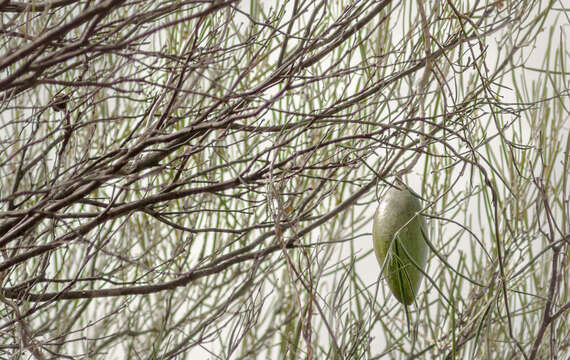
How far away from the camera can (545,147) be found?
2.16 m

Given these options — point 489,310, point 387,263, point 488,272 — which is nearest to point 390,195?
point 387,263

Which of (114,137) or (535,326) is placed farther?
(114,137)

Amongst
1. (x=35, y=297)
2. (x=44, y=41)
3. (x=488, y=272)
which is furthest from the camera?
(x=488, y=272)

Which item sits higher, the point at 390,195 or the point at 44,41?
the point at 44,41

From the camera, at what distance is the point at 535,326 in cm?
205

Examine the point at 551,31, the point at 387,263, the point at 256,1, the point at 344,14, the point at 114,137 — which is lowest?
the point at 387,263

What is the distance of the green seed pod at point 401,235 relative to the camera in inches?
39.3

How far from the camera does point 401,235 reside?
3.28ft

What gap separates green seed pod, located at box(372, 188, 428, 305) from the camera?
1.00 metres

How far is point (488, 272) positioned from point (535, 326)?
217 mm

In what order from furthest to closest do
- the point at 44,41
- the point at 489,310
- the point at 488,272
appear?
the point at 488,272, the point at 489,310, the point at 44,41

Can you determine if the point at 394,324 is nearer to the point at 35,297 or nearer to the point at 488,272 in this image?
the point at 488,272

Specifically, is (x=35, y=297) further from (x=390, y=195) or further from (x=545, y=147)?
(x=545, y=147)

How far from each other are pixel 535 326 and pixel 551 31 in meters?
0.82
